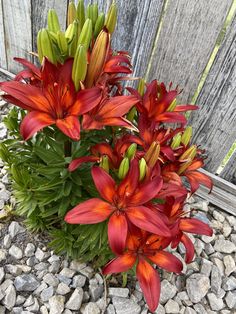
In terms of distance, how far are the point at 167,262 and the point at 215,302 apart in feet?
2.05

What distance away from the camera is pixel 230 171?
6.08 ft

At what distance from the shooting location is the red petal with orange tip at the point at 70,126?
87 centimetres

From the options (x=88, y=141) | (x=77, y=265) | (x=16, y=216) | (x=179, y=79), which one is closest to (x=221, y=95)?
(x=179, y=79)

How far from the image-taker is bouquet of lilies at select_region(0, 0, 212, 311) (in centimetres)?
93

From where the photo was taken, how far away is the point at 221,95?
1606mm

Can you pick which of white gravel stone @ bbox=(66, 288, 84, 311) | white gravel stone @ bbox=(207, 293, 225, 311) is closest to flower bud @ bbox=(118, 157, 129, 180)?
white gravel stone @ bbox=(66, 288, 84, 311)

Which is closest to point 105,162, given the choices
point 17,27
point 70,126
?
point 70,126

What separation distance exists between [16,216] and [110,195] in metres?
0.80

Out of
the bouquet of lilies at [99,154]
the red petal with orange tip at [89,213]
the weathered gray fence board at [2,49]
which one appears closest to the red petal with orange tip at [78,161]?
the bouquet of lilies at [99,154]

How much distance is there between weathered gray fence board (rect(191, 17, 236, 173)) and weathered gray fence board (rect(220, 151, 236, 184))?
1.7 inches

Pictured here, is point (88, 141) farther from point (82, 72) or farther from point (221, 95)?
point (221, 95)

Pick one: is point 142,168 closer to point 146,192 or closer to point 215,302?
point 146,192

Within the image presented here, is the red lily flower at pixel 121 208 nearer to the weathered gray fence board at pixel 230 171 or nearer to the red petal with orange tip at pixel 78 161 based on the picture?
the red petal with orange tip at pixel 78 161

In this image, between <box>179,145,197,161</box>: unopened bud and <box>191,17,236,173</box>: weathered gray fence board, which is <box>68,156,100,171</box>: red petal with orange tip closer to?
<box>179,145,197,161</box>: unopened bud
